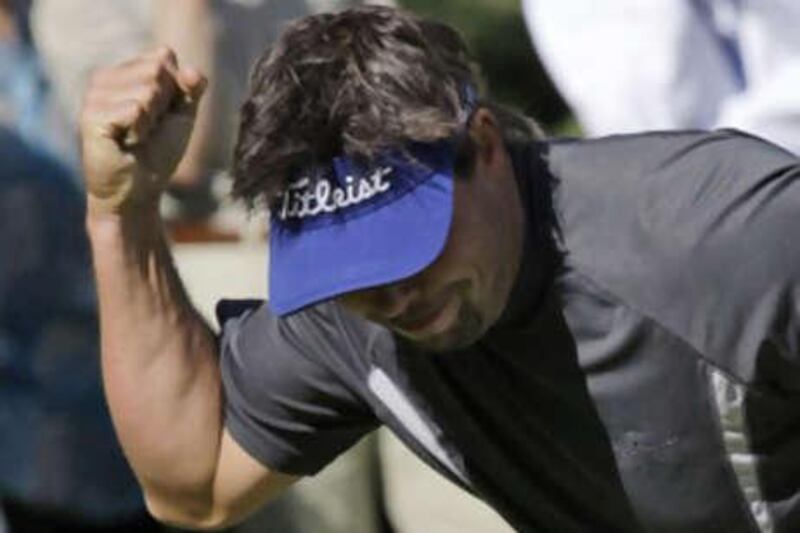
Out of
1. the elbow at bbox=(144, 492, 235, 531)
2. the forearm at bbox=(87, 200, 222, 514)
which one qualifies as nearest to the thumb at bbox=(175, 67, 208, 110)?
the forearm at bbox=(87, 200, 222, 514)

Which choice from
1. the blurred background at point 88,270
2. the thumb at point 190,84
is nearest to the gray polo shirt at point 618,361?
the thumb at point 190,84

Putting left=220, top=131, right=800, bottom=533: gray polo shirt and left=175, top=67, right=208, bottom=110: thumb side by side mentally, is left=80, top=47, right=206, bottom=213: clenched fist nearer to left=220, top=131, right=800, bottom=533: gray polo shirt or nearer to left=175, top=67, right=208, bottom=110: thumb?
left=175, top=67, right=208, bottom=110: thumb

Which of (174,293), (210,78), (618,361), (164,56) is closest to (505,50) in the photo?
(210,78)

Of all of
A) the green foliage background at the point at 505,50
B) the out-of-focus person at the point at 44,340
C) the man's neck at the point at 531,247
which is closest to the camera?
the man's neck at the point at 531,247

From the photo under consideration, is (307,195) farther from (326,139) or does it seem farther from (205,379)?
(205,379)

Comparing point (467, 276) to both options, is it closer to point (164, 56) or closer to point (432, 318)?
point (432, 318)

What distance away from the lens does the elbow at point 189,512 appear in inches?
142

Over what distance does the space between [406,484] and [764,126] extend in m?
1.78

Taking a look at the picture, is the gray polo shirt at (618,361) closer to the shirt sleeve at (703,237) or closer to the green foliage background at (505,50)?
the shirt sleeve at (703,237)

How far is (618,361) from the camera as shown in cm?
321

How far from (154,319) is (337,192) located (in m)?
0.43

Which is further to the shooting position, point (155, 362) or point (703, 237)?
point (155, 362)

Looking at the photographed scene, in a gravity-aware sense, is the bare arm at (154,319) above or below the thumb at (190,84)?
below

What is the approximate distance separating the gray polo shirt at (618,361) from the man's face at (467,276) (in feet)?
0.13
